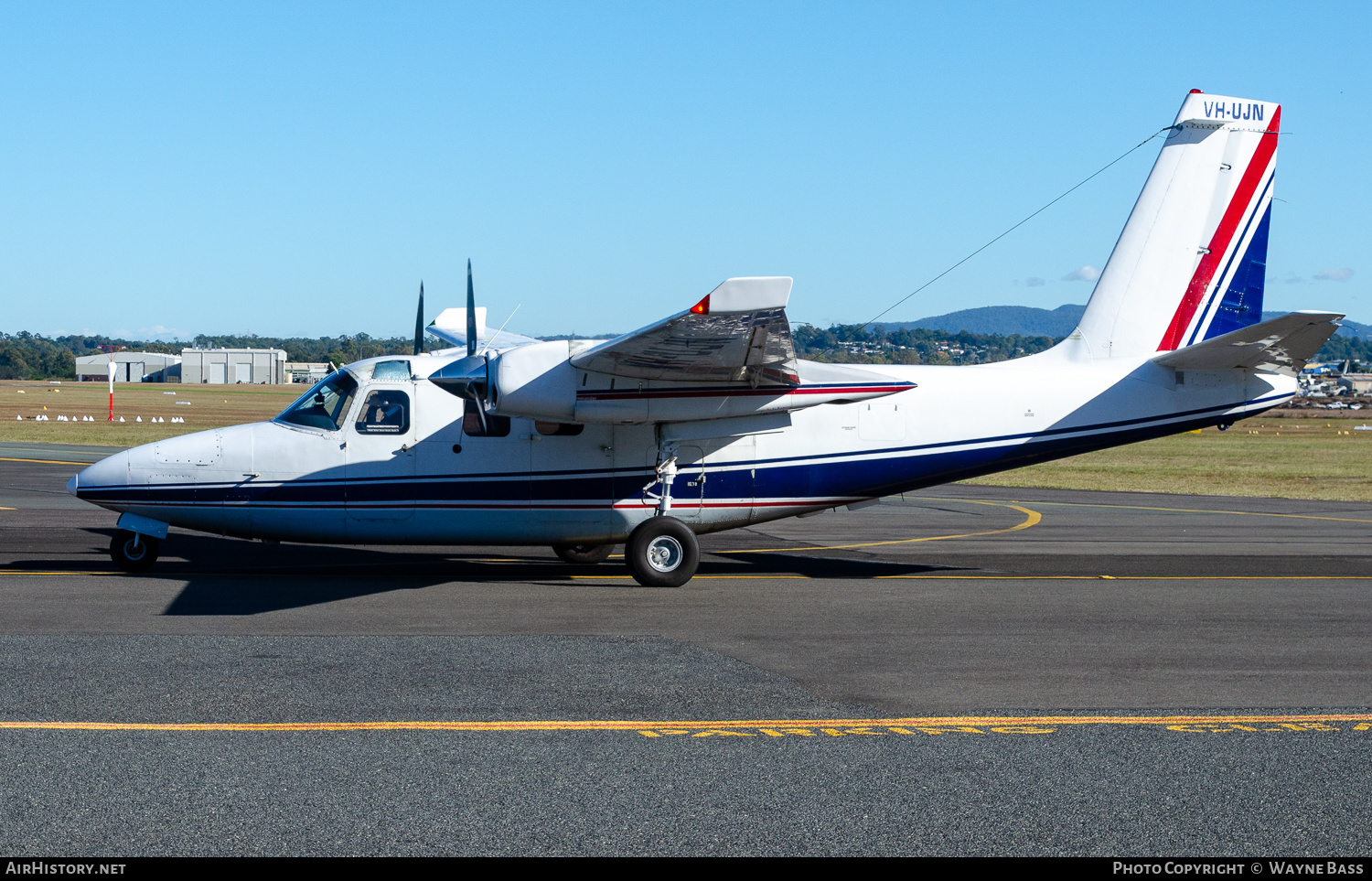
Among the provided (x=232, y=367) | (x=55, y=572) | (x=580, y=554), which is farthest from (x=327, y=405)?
(x=232, y=367)

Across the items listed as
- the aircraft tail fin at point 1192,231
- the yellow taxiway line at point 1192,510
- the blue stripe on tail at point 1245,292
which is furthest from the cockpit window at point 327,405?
the yellow taxiway line at point 1192,510

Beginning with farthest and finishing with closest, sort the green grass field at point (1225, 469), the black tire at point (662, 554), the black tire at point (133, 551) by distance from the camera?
the green grass field at point (1225, 469) → the black tire at point (133, 551) → the black tire at point (662, 554)

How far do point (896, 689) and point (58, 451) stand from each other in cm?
3863

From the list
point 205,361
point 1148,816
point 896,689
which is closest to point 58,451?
point 896,689

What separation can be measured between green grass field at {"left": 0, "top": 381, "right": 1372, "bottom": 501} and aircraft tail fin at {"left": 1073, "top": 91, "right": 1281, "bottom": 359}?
14.4 metres

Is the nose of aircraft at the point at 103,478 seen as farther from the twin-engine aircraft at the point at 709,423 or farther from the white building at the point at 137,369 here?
the white building at the point at 137,369

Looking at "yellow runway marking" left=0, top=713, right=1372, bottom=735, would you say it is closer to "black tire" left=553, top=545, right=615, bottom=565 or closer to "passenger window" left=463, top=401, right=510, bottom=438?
"passenger window" left=463, top=401, right=510, bottom=438

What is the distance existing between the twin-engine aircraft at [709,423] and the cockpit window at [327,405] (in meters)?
0.03

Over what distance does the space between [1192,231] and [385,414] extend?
12065 millimetres

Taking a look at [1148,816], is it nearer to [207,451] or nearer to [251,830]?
[251,830]

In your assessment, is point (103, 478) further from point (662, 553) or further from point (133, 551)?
point (662, 553)

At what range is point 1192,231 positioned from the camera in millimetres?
17297

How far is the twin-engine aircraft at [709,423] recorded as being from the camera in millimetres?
15344

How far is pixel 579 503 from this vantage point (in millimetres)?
15992
